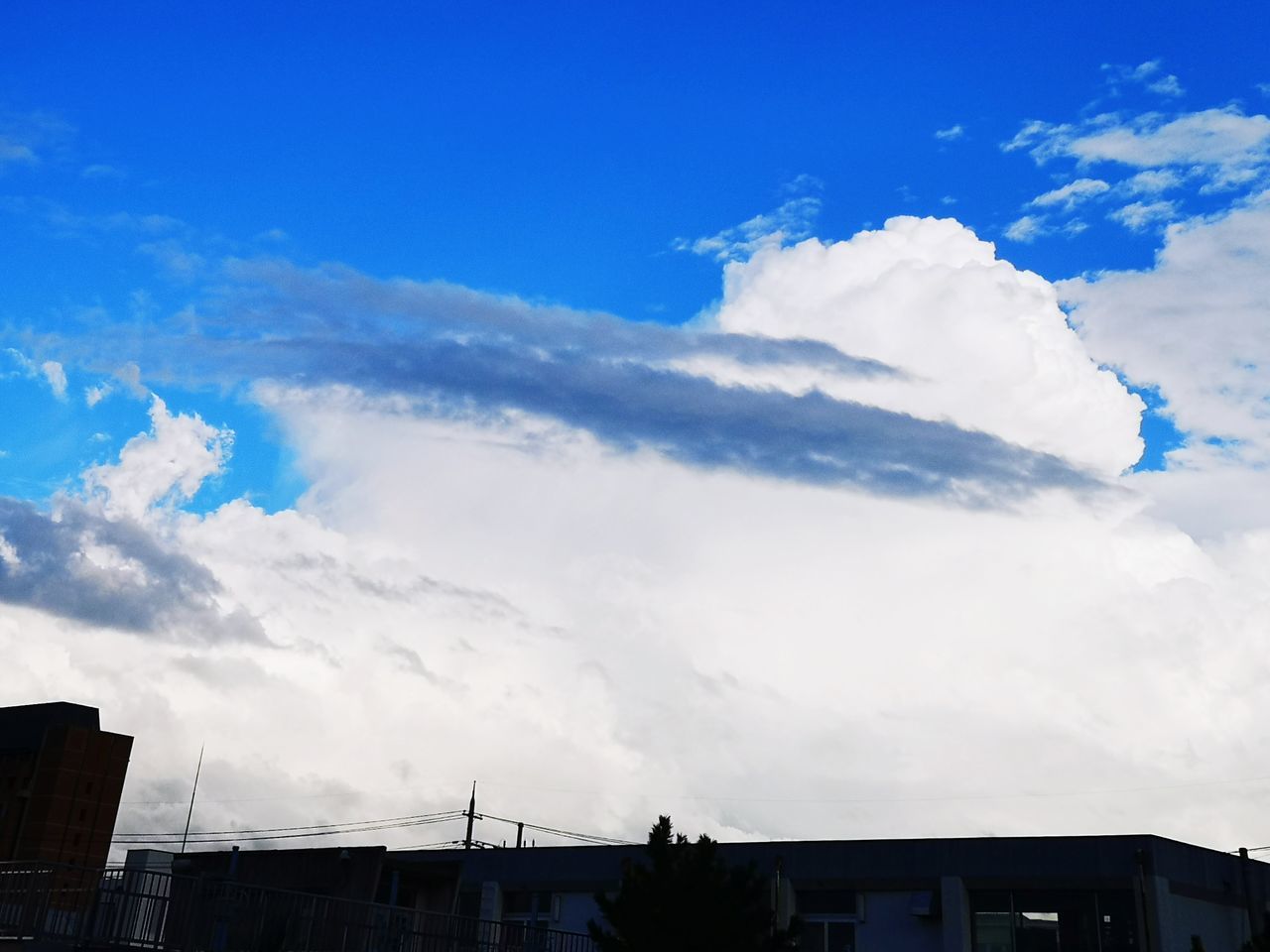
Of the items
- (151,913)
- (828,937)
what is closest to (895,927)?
(828,937)

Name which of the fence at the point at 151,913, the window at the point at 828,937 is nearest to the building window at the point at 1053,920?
the window at the point at 828,937

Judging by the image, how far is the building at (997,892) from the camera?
3691 cm

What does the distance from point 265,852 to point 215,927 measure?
1133 inches

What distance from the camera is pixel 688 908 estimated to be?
1107 inches

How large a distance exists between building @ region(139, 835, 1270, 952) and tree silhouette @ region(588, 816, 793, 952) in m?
5.66

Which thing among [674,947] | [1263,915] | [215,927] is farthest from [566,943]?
[1263,915]

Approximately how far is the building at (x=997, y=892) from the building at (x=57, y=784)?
152 ft

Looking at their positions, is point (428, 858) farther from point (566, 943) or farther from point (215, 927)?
point (215, 927)

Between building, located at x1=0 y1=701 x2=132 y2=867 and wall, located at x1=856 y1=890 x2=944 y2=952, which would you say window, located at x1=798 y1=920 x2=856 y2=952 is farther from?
building, located at x1=0 y1=701 x2=132 y2=867

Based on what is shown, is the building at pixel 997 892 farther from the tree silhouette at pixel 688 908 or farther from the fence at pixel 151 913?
the fence at pixel 151 913

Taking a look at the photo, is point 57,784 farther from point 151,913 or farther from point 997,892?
point 151,913

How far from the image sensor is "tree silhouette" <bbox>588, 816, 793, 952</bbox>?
91.8 ft

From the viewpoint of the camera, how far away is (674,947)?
27.9 meters

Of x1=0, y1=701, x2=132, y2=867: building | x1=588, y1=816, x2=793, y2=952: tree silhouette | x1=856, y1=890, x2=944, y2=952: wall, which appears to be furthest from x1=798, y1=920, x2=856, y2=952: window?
x1=0, y1=701, x2=132, y2=867: building
